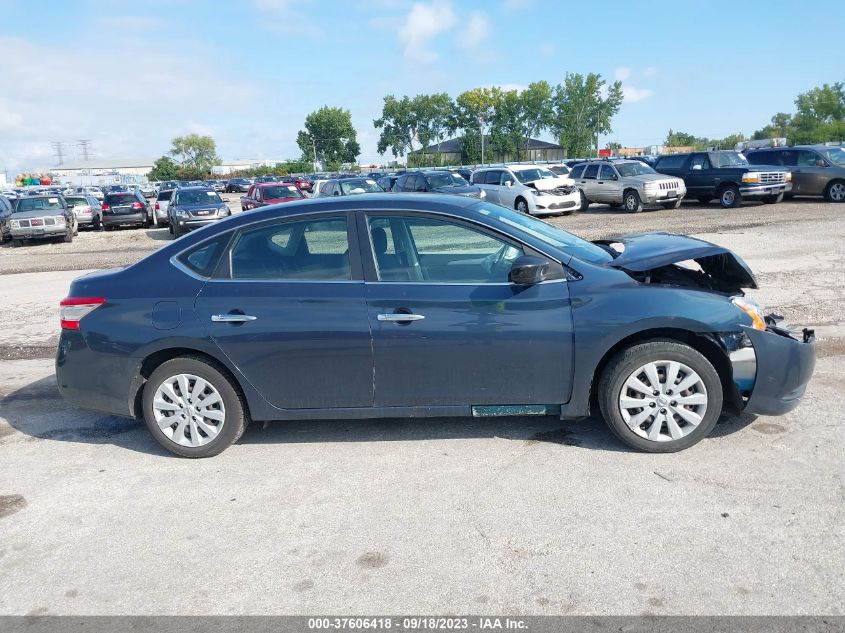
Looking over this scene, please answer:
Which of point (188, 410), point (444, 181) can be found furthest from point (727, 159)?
point (188, 410)

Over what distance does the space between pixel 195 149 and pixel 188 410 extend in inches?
6353

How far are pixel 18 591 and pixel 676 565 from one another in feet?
10.6

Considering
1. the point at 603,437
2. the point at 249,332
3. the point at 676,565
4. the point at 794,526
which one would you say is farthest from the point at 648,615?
the point at 249,332

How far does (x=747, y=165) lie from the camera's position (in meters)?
23.6

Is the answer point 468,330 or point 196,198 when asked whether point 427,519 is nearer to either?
point 468,330

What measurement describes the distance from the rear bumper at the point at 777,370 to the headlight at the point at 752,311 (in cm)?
5

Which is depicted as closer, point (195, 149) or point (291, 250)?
point (291, 250)

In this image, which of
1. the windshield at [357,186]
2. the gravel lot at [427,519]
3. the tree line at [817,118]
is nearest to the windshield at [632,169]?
the windshield at [357,186]

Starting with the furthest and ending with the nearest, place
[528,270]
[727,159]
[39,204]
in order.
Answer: [39,204] < [727,159] < [528,270]

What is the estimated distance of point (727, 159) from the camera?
78.6ft

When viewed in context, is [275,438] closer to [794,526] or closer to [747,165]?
[794,526]

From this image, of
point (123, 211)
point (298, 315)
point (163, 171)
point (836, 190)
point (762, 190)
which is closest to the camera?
point (298, 315)

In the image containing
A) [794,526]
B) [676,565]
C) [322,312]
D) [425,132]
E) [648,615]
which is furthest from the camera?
[425,132]

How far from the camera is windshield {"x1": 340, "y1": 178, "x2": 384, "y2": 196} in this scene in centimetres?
2323
